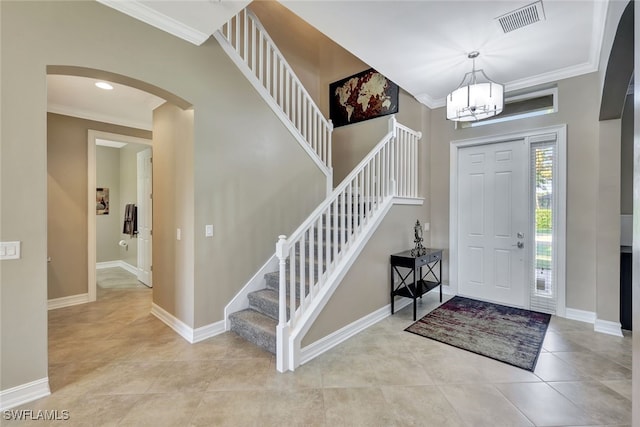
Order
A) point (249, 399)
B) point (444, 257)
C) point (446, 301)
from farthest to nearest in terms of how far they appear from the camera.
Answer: point (444, 257)
point (446, 301)
point (249, 399)

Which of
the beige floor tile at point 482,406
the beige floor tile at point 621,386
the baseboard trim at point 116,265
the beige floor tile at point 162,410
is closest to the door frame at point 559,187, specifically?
the beige floor tile at point 621,386

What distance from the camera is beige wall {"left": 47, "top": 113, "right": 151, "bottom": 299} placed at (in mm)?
3902

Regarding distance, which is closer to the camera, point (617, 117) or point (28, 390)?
point (28, 390)

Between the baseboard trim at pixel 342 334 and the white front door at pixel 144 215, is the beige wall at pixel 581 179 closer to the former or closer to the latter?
the baseboard trim at pixel 342 334

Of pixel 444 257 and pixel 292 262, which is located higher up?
pixel 292 262

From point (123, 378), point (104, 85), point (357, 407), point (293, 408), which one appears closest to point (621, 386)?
point (357, 407)

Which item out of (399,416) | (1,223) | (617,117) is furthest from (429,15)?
(1,223)

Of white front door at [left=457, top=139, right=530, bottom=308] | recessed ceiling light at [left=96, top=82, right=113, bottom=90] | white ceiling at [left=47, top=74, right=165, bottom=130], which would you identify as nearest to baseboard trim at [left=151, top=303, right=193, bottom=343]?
white ceiling at [left=47, top=74, right=165, bottom=130]

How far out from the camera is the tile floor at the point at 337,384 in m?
1.84

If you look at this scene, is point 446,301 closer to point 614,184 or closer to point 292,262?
point 614,184

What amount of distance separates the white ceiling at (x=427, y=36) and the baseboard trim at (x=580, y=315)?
2881 mm

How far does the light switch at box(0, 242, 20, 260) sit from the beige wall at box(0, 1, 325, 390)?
0.04 metres

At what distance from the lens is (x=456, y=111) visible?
3064 millimetres

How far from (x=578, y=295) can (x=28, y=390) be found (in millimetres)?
5377
